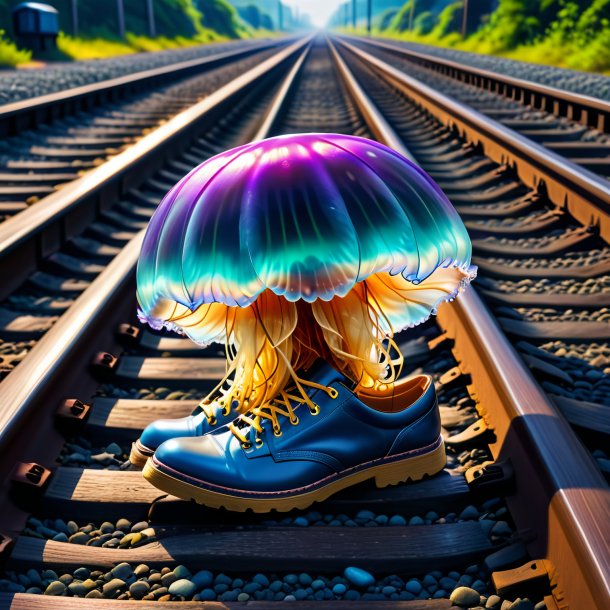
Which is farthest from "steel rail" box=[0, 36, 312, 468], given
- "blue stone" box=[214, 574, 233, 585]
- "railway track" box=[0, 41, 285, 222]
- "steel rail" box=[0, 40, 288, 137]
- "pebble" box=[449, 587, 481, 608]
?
"steel rail" box=[0, 40, 288, 137]

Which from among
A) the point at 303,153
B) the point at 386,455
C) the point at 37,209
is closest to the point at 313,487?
the point at 386,455

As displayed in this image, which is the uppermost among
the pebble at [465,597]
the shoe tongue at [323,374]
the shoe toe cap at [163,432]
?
the shoe tongue at [323,374]

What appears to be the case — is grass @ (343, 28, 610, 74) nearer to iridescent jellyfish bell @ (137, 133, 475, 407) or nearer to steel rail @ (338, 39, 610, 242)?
steel rail @ (338, 39, 610, 242)

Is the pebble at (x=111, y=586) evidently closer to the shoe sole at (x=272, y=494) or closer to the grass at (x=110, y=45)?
the shoe sole at (x=272, y=494)

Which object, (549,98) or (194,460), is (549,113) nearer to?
(549,98)

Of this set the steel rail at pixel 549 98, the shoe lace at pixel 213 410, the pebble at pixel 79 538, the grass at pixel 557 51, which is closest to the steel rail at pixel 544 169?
the steel rail at pixel 549 98

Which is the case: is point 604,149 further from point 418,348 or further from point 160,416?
point 160,416
